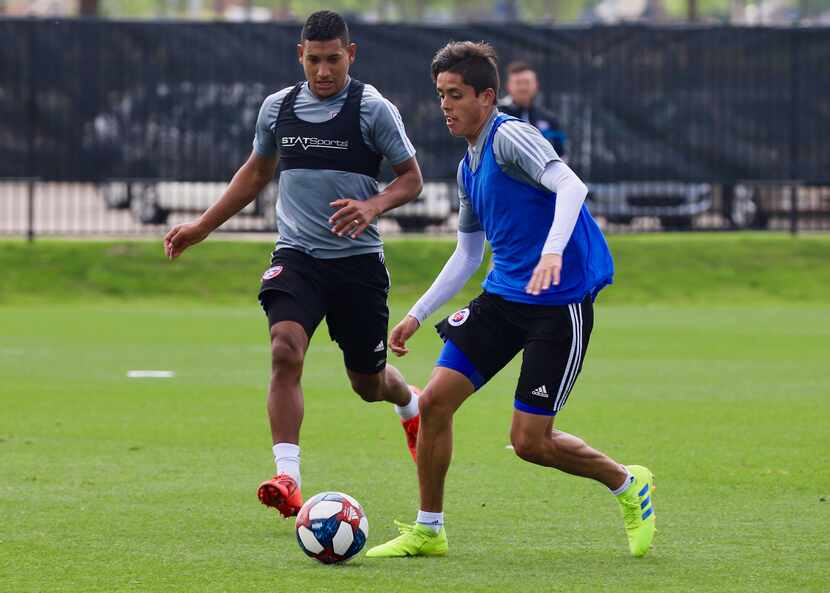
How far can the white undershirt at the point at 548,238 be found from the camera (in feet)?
21.2

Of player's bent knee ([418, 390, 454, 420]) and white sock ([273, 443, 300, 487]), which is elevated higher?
player's bent knee ([418, 390, 454, 420])

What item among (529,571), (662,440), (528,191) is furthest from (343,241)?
(662,440)

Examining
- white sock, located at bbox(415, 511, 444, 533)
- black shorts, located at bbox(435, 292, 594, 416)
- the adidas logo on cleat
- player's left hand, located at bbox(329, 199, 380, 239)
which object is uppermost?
player's left hand, located at bbox(329, 199, 380, 239)

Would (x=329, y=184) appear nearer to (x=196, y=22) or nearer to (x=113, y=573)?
(x=113, y=573)

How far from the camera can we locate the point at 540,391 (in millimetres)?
6824

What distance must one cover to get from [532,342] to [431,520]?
843mm

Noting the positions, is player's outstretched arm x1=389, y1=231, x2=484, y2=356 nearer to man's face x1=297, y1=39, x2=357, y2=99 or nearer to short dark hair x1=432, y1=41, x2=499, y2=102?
short dark hair x1=432, y1=41, x2=499, y2=102

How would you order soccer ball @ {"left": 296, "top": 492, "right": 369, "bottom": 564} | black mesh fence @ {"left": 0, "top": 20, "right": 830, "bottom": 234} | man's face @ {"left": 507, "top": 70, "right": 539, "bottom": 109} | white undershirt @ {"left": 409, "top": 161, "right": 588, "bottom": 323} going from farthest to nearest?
black mesh fence @ {"left": 0, "top": 20, "right": 830, "bottom": 234} < man's face @ {"left": 507, "top": 70, "right": 539, "bottom": 109} < soccer ball @ {"left": 296, "top": 492, "right": 369, "bottom": 564} < white undershirt @ {"left": 409, "top": 161, "right": 588, "bottom": 323}

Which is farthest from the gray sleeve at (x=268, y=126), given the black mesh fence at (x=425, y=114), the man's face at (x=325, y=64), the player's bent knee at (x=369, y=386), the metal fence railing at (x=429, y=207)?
the metal fence railing at (x=429, y=207)

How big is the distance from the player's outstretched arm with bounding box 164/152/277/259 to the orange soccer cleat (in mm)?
1542

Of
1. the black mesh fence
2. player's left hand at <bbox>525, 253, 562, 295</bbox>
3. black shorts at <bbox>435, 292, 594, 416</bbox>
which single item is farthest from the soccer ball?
the black mesh fence

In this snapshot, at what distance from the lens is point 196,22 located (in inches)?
861

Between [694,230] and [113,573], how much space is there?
698 inches

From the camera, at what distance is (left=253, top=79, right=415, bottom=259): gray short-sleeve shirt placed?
26.8 ft
